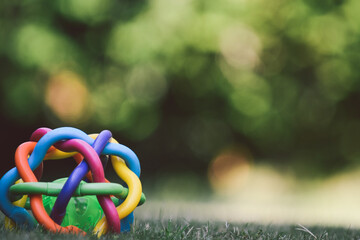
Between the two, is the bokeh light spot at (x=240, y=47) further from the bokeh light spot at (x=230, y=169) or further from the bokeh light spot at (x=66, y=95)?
the bokeh light spot at (x=66, y=95)

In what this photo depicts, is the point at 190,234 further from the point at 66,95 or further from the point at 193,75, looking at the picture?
the point at 193,75

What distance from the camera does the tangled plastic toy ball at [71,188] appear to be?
6.40 feet

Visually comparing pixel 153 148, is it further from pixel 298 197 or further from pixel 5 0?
pixel 5 0

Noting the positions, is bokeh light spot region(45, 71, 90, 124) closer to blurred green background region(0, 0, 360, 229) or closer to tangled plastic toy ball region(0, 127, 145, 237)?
blurred green background region(0, 0, 360, 229)

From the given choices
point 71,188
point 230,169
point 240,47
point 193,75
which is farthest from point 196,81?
point 71,188

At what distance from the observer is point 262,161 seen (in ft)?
26.6

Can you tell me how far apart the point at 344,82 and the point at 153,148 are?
333 centimetres

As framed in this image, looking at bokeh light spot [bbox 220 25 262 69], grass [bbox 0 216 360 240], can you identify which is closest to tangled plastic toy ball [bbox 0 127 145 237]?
grass [bbox 0 216 360 240]

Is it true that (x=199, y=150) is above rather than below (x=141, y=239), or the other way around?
above

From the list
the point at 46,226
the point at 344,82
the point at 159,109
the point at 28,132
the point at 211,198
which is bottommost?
the point at 46,226

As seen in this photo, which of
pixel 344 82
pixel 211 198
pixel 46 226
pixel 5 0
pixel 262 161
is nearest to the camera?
pixel 46 226

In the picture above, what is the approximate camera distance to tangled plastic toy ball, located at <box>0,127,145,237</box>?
76.8 inches

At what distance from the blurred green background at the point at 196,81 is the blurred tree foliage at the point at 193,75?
0.02 m

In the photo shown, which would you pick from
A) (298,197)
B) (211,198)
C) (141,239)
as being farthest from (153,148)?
(141,239)
